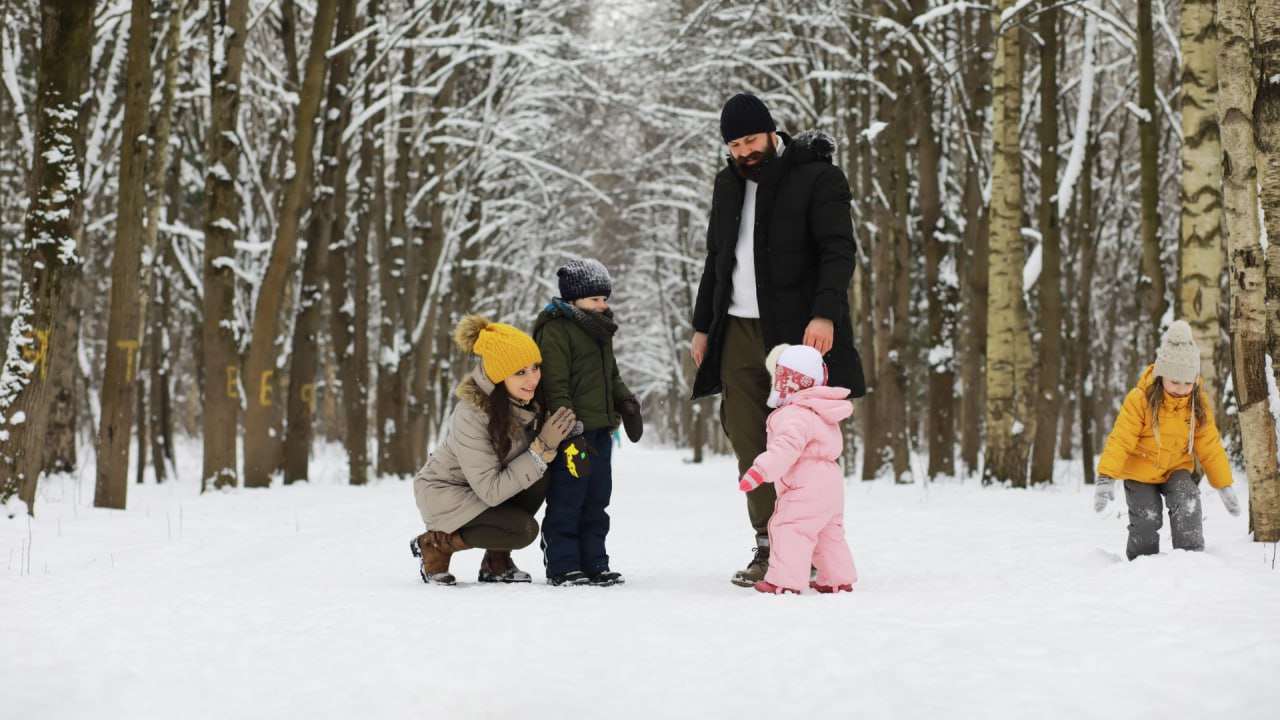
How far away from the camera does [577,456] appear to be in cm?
512

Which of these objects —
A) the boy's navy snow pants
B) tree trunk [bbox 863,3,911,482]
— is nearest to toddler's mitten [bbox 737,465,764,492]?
the boy's navy snow pants

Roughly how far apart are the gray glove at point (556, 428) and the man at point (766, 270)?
652 mm

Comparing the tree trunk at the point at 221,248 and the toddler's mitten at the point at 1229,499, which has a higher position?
the tree trunk at the point at 221,248

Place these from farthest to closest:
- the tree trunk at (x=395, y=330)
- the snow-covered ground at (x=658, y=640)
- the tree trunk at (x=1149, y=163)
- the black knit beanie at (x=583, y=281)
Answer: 1. the tree trunk at (x=395, y=330)
2. the tree trunk at (x=1149, y=163)
3. the black knit beanie at (x=583, y=281)
4. the snow-covered ground at (x=658, y=640)

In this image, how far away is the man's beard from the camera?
16.8ft

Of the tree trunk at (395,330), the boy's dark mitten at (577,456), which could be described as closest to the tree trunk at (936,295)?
the tree trunk at (395,330)

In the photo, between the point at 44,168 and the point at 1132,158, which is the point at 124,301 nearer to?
the point at 44,168

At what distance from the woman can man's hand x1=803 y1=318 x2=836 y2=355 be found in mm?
1172

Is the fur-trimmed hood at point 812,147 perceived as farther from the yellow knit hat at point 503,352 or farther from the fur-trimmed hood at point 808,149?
the yellow knit hat at point 503,352

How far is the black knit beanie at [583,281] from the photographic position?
541 cm

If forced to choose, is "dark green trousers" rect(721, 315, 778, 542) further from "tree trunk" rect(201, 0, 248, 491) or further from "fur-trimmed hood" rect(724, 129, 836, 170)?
"tree trunk" rect(201, 0, 248, 491)

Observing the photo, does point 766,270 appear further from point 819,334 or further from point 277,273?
point 277,273

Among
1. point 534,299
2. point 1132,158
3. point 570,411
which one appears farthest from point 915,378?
point 570,411

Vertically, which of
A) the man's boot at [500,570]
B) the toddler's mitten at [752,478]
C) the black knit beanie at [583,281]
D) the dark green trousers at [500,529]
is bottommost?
the man's boot at [500,570]
